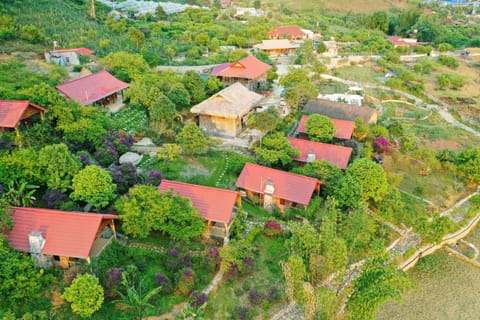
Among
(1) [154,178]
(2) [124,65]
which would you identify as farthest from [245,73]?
(1) [154,178]

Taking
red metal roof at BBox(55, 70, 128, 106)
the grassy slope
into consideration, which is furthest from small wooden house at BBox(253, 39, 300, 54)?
the grassy slope

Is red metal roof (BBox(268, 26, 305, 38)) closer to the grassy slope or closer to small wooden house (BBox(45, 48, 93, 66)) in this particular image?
small wooden house (BBox(45, 48, 93, 66))

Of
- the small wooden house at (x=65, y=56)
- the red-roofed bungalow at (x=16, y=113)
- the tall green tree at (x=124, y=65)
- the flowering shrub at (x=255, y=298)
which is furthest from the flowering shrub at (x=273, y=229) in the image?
the small wooden house at (x=65, y=56)

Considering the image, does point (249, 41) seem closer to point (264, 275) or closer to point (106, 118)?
point (106, 118)

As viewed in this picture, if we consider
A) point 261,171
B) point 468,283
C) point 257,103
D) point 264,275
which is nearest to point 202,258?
point 264,275

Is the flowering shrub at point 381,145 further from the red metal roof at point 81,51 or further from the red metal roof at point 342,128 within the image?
the red metal roof at point 81,51

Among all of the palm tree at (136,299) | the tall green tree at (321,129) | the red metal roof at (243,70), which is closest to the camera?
the palm tree at (136,299)

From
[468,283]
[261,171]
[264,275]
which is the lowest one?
[468,283]

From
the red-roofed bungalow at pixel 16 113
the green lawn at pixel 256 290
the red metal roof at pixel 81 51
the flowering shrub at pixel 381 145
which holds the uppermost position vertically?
the red-roofed bungalow at pixel 16 113

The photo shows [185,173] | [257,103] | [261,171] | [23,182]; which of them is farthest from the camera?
[257,103]
